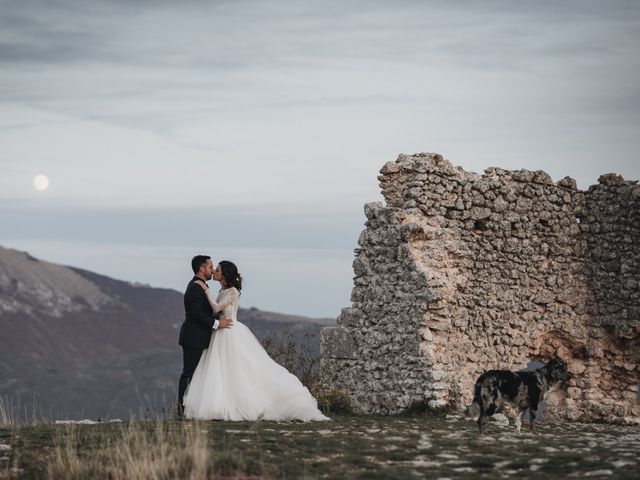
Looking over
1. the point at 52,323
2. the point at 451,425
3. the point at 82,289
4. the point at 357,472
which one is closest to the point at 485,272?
the point at 451,425

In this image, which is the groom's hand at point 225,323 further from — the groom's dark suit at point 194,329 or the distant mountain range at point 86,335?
the distant mountain range at point 86,335

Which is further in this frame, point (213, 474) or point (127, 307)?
point (127, 307)

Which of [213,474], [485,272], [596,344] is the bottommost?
[213,474]

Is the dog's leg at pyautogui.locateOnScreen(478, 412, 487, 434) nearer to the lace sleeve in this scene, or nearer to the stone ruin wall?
the stone ruin wall

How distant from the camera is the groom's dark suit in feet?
44.7

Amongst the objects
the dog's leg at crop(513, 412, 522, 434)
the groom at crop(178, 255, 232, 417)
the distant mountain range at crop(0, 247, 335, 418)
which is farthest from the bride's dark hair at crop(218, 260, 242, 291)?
the distant mountain range at crop(0, 247, 335, 418)

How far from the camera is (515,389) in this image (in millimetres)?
12391

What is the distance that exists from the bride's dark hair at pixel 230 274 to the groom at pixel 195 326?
0.27 meters

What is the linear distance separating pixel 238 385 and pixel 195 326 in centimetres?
97

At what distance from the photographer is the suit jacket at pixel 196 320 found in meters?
13.6

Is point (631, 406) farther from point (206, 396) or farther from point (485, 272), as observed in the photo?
point (206, 396)

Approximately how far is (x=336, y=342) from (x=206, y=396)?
145 inches

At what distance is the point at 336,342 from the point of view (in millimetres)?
16516

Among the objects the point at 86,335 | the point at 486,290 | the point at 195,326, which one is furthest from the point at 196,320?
the point at 86,335
